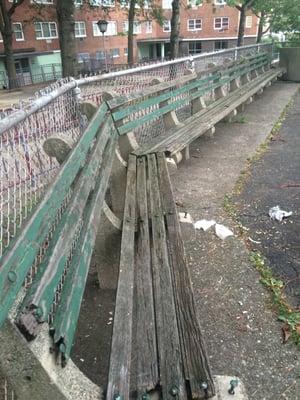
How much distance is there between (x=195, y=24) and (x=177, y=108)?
1969 inches

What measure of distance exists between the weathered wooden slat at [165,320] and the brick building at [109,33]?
26.1 meters

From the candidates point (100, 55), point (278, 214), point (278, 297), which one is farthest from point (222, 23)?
point (278, 297)

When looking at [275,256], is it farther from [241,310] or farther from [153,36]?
[153,36]

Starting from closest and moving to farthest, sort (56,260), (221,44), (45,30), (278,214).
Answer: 1. (56,260)
2. (278,214)
3. (45,30)
4. (221,44)

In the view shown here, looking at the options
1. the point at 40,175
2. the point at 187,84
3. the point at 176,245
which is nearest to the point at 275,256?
the point at 176,245

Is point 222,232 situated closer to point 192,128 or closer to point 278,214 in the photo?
point 278,214

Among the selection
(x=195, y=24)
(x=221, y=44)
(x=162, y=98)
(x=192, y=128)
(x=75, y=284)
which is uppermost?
(x=195, y=24)

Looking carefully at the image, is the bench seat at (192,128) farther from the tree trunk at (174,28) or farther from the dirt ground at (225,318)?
the tree trunk at (174,28)

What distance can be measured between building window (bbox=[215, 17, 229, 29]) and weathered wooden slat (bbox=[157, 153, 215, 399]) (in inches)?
2049

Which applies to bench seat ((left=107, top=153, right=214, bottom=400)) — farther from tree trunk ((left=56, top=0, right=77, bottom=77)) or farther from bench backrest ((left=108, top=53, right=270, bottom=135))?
tree trunk ((left=56, top=0, right=77, bottom=77))

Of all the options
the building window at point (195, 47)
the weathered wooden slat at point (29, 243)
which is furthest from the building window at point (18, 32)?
the weathered wooden slat at point (29, 243)

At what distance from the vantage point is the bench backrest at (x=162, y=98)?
430 centimetres

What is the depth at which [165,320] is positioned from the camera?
192 centimetres

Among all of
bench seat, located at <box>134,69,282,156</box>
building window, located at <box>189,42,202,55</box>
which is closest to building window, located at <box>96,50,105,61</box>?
building window, located at <box>189,42,202,55</box>
